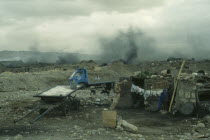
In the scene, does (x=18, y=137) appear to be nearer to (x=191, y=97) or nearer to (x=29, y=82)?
(x=191, y=97)

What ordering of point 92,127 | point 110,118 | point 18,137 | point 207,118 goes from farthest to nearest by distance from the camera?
point 207,118
point 92,127
point 110,118
point 18,137

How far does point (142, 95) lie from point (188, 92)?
8.67ft

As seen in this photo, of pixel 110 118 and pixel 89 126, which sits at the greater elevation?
pixel 110 118

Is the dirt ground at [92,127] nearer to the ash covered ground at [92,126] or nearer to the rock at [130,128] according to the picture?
the ash covered ground at [92,126]

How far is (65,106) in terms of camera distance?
1289 cm

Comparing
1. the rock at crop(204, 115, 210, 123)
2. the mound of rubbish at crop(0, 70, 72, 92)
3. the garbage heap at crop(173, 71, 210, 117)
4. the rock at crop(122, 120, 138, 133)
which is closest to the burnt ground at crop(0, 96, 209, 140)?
the rock at crop(122, 120, 138, 133)

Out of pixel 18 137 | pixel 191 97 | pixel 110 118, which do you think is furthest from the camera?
pixel 191 97

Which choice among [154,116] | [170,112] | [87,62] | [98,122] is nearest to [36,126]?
[98,122]

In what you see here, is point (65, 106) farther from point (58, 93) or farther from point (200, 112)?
point (200, 112)

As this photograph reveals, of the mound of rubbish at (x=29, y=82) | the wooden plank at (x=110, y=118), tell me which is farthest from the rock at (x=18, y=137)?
the mound of rubbish at (x=29, y=82)

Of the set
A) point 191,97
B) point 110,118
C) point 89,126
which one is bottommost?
point 89,126

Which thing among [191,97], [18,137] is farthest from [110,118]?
[191,97]

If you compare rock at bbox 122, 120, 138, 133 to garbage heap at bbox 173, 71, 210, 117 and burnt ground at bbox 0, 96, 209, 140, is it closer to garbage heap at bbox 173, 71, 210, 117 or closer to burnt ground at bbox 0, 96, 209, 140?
burnt ground at bbox 0, 96, 209, 140

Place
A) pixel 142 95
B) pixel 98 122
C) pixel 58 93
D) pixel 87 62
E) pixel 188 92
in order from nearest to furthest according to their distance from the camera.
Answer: pixel 98 122, pixel 188 92, pixel 58 93, pixel 142 95, pixel 87 62
